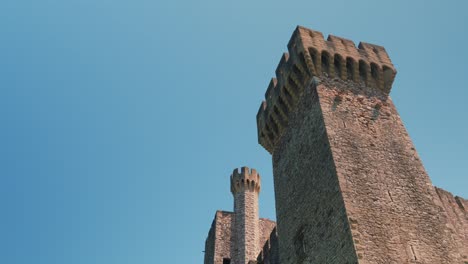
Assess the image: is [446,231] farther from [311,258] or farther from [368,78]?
[368,78]

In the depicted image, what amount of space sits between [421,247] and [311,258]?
2.48 metres

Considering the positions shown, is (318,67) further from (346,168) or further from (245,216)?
(245,216)

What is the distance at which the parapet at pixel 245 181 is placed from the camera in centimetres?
2442

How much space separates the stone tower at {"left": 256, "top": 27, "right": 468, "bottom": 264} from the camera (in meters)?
8.91

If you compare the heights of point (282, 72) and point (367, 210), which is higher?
point (282, 72)

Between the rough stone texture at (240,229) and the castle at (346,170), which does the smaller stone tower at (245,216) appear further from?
the castle at (346,170)

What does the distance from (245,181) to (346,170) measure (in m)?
14.9

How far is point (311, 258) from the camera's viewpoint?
9891 mm

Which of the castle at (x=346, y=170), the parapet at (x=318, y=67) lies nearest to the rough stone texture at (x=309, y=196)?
the castle at (x=346, y=170)

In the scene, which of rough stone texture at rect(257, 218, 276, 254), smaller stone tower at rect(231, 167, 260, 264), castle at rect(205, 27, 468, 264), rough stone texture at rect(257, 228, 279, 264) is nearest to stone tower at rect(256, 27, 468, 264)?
castle at rect(205, 27, 468, 264)

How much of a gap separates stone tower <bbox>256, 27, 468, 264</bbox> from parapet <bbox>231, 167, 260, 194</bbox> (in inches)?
383

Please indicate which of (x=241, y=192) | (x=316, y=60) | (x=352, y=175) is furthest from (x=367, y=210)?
(x=241, y=192)

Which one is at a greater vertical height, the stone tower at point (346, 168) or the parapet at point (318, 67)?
the parapet at point (318, 67)

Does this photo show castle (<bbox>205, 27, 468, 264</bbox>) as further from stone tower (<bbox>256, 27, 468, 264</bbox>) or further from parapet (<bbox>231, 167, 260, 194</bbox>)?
parapet (<bbox>231, 167, 260, 194</bbox>)
